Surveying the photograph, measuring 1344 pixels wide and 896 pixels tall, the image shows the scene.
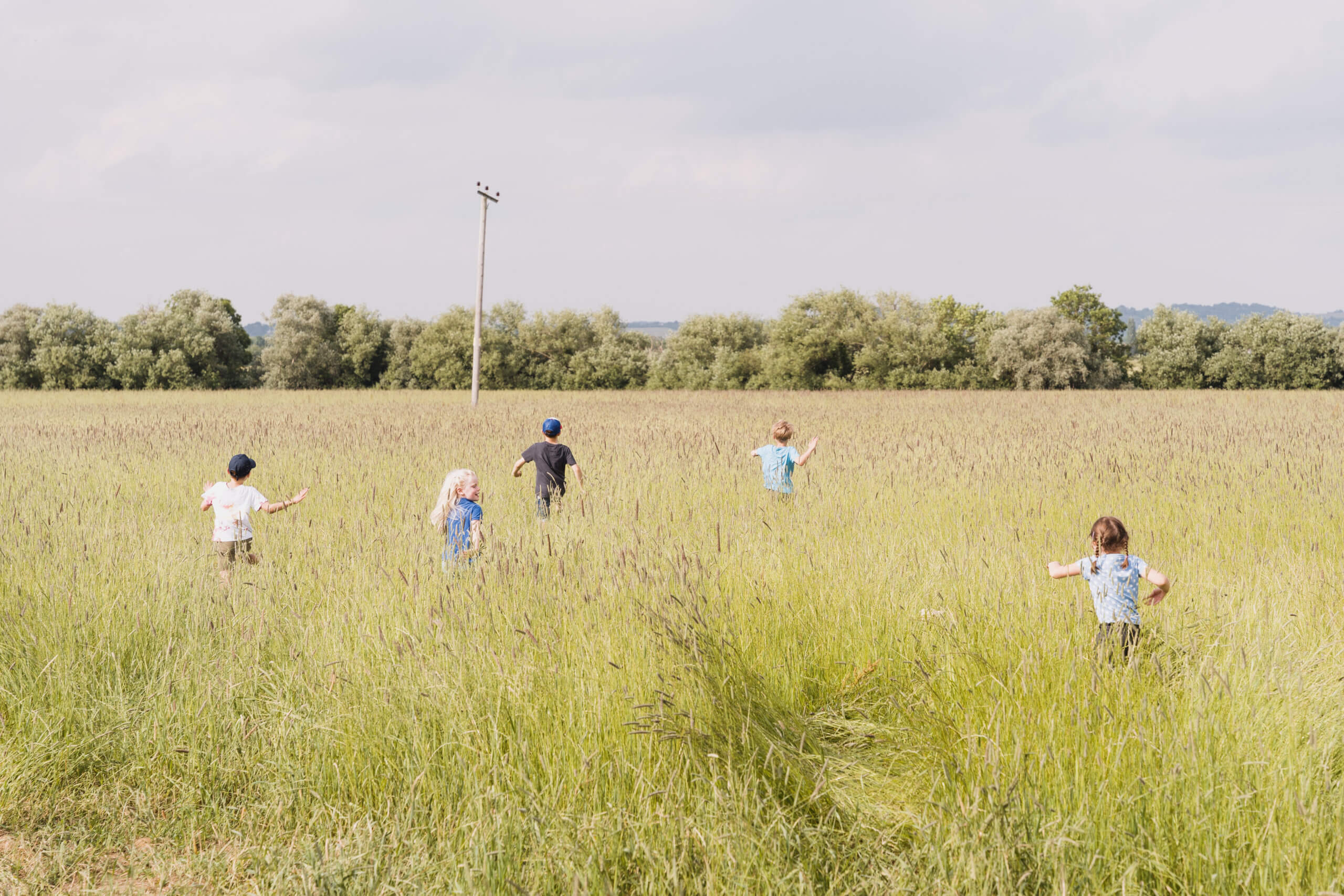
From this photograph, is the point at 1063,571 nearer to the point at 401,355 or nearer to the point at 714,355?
the point at 714,355

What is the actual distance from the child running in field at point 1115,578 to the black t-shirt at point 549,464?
502 centimetres

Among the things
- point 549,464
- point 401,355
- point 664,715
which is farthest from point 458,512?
point 401,355

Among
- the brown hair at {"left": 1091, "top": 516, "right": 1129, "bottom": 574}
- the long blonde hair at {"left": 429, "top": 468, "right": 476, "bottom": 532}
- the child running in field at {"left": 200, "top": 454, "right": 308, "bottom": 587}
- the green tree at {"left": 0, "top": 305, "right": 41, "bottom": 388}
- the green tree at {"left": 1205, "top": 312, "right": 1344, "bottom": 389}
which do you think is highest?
the green tree at {"left": 1205, "top": 312, "right": 1344, "bottom": 389}

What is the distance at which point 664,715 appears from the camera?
301 centimetres

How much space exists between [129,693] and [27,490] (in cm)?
653

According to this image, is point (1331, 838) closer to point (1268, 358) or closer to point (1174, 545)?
point (1174, 545)

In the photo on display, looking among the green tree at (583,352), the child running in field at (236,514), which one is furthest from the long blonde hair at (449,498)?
the green tree at (583,352)

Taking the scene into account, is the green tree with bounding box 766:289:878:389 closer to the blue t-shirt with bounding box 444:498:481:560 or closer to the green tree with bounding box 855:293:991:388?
the green tree with bounding box 855:293:991:388

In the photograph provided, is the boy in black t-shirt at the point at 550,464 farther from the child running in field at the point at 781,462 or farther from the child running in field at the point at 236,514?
the child running in field at the point at 236,514

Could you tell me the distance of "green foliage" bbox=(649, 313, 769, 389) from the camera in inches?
2052

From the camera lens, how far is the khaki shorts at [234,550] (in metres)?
5.97

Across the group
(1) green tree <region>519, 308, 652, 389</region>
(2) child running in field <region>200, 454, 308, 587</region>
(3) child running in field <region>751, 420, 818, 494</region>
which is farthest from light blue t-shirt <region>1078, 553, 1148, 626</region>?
(1) green tree <region>519, 308, 652, 389</region>

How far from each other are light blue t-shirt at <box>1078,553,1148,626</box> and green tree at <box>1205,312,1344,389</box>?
49.7 meters

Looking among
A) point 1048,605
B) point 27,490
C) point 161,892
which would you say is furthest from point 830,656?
point 27,490
